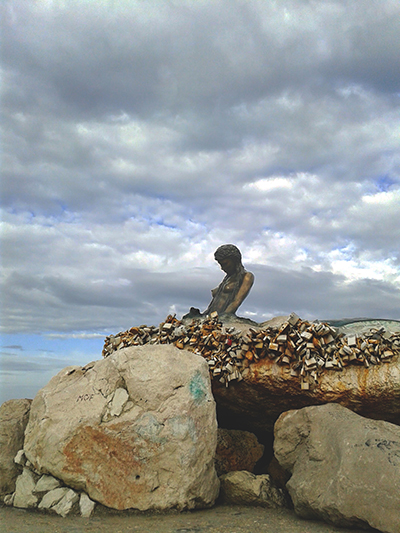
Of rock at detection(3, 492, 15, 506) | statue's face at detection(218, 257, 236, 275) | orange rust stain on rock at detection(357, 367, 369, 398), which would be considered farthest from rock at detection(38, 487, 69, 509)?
statue's face at detection(218, 257, 236, 275)

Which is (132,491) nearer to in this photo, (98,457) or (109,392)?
(98,457)

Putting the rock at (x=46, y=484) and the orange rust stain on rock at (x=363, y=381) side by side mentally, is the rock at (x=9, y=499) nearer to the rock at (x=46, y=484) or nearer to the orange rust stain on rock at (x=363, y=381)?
the rock at (x=46, y=484)

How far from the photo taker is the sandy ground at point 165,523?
4.56 m

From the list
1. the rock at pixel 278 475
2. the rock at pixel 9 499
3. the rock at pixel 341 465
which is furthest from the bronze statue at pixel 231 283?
the rock at pixel 9 499

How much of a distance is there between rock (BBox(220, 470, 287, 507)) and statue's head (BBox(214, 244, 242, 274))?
4274mm

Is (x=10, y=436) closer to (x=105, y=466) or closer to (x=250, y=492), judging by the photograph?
(x=105, y=466)

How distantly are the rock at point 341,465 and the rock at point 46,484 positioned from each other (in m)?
2.68

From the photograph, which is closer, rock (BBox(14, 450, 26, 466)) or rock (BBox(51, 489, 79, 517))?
rock (BBox(51, 489, 79, 517))

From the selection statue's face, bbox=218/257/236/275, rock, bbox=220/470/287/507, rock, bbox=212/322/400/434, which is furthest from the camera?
statue's face, bbox=218/257/236/275

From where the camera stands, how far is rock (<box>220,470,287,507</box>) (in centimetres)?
553

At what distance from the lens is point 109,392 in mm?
5477

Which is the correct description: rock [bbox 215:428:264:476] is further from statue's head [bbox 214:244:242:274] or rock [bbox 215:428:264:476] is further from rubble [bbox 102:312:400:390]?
statue's head [bbox 214:244:242:274]

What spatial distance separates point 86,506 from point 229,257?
5268mm

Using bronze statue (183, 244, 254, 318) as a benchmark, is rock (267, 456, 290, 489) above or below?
below
